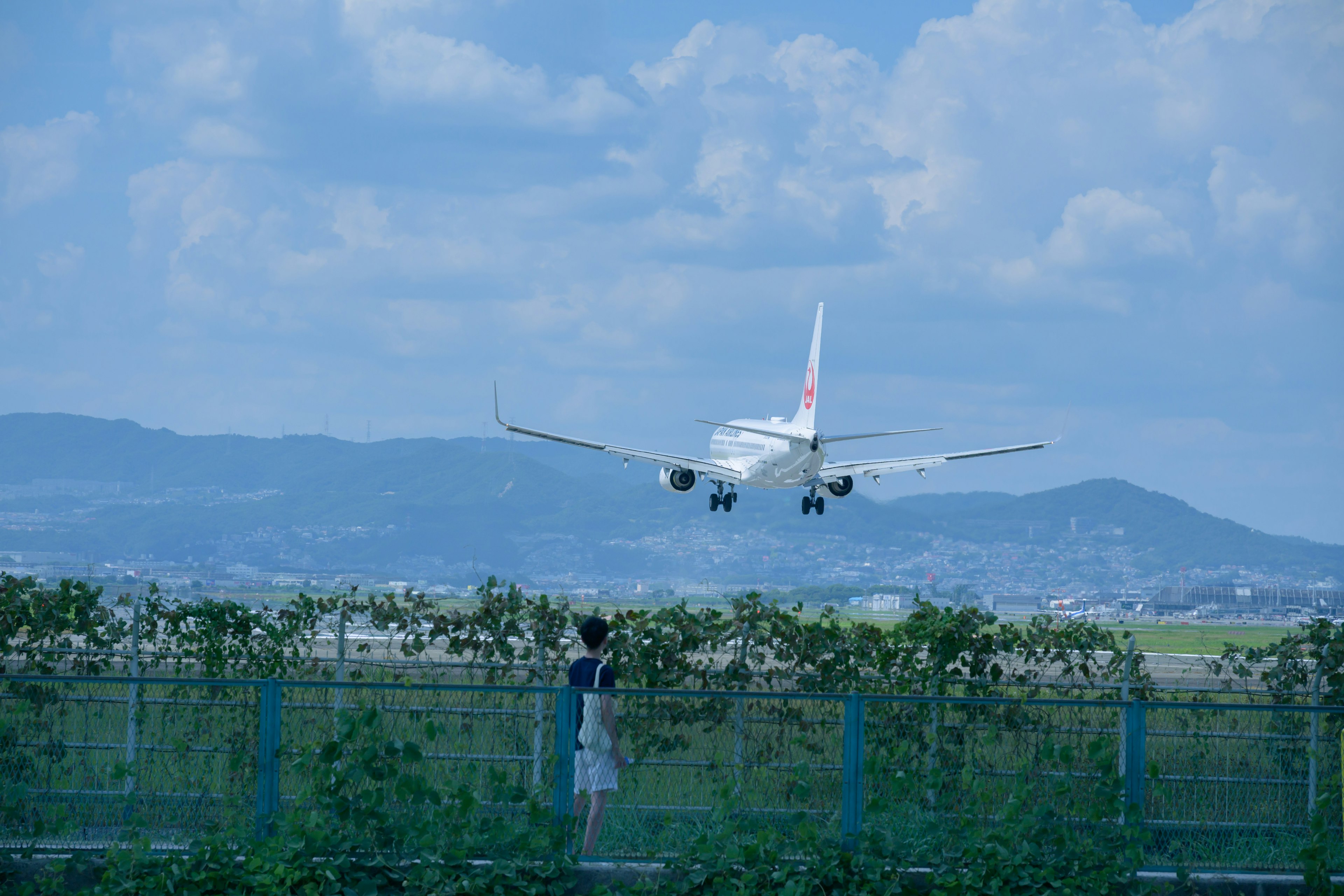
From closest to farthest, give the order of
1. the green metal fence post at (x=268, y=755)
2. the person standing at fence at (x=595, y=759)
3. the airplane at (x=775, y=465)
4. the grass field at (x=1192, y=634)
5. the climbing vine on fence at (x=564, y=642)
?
1. the green metal fence post at (x=268, y=755)
2. the person standing at fence at (x=595, y=759)
3. the climbing vine on fence at (x=564, y=642)
4. the airplane at (x=775, y=465)
5. the grass field at (x=1192, y=634)

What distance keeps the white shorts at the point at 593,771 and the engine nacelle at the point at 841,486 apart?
46.4m

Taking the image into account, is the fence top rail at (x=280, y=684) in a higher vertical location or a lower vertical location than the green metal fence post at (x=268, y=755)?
higher

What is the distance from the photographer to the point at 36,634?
14.0m

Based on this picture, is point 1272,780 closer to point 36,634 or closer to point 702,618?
point 702,618

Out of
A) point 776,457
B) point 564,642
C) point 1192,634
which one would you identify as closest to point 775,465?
point 776,457

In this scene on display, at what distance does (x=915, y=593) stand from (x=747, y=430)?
31.5m

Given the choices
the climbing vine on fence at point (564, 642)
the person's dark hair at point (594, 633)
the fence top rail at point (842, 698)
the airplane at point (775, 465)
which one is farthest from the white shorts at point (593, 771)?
the airplane at point (775, 465)

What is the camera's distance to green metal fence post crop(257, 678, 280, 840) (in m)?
9.40

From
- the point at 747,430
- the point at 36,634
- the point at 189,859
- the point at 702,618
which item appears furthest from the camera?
the point at 747,430

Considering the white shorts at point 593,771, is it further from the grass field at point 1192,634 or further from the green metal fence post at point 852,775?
the grass field at point 1192,634

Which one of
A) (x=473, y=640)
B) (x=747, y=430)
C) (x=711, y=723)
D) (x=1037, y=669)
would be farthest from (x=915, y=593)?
(x=747, y=430)

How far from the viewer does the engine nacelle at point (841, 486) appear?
183 feet

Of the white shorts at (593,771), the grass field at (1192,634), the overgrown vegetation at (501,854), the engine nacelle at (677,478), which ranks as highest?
the engine nacelle at (677,478)

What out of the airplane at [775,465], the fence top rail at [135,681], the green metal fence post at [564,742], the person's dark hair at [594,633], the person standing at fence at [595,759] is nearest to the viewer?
the fence top rail at [135,681]
